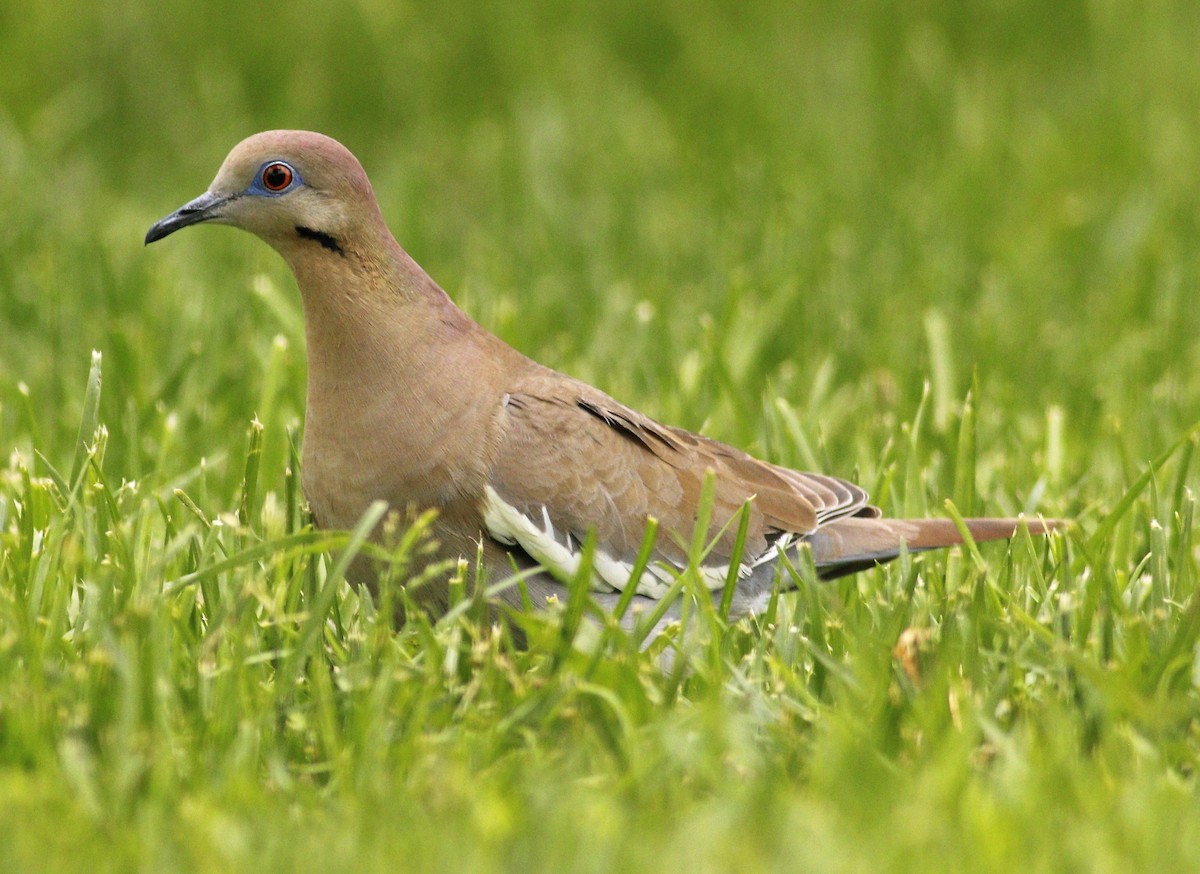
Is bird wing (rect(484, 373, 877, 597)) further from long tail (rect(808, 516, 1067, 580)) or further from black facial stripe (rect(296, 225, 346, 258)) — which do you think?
black facial stripe (rect(296, 225, 346, 258))

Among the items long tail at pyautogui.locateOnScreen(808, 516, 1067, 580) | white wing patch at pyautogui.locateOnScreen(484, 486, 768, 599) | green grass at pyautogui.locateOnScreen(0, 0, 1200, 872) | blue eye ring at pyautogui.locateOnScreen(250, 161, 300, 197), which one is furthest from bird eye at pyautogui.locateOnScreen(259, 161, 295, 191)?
long tail at pyautogui.locateOnScreen(808, 516, 1067, 580)

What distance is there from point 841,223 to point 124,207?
9.46ft

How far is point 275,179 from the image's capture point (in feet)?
10.8

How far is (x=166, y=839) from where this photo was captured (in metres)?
2.24

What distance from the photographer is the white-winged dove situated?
10.5 feet

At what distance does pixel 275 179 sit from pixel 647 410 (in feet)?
5.48

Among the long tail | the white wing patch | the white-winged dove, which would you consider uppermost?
the white-winged dove

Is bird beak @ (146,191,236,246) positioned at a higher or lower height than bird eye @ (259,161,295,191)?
lower

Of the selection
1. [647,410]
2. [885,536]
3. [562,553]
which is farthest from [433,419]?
[647,410]

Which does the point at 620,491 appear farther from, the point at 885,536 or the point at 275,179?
the point at 275,179

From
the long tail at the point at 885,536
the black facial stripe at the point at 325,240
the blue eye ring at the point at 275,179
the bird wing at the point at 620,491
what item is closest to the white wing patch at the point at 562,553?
the bird wing at the point at 620,491

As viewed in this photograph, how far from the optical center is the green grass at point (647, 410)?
236cm

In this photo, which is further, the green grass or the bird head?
the bird head

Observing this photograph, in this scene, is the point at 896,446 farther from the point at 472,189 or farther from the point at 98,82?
the point at 98,82
